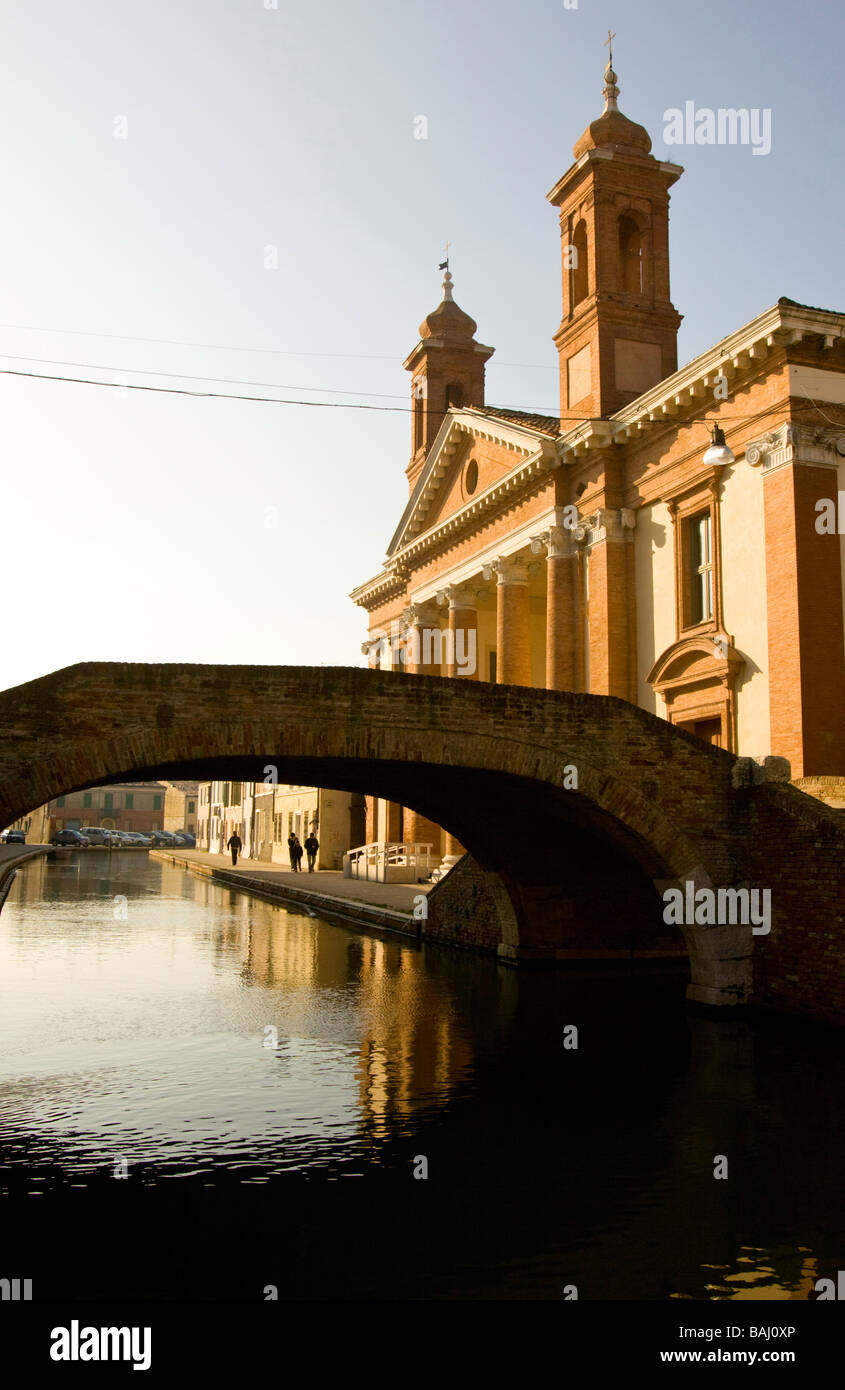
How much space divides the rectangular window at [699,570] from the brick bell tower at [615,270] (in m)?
4.62

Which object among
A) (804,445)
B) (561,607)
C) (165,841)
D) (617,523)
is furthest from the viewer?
(165,841)

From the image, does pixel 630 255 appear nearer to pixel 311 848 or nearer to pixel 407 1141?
pixel 311 848

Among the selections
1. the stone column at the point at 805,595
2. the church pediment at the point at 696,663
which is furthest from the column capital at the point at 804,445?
the church pediment at the point at 696,663

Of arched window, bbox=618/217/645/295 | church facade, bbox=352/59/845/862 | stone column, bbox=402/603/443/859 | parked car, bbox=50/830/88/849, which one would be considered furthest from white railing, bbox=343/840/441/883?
parked car, bbox=50/830/88/849

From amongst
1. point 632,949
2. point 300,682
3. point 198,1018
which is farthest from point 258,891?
point 300,682

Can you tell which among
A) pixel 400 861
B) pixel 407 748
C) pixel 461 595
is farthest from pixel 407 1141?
pixel 400 861

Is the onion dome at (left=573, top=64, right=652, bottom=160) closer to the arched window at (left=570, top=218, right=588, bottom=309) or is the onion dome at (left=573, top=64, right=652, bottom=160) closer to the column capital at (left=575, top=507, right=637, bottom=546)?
the arched window at (left=570, top=218, right=588, bottom=309)

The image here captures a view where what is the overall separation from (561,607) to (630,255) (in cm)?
854

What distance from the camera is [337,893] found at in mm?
27672

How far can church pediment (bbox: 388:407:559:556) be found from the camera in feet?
83.8

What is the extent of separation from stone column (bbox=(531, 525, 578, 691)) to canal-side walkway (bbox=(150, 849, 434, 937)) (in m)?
A: 6.06

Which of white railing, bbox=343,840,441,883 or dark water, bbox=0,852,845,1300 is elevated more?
white railing, bbox=343,840,441,883

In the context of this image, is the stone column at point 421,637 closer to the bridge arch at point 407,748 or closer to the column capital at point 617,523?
the column capital at point 617,523

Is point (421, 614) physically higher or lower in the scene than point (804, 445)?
higher
